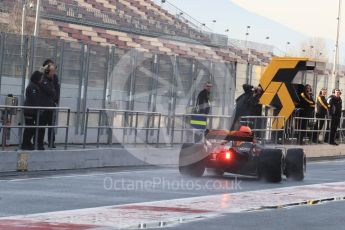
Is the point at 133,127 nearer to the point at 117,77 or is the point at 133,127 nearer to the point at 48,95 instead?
the point at 117,77

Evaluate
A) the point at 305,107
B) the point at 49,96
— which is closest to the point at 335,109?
the point at 305,107

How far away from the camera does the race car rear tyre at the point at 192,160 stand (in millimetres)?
17547

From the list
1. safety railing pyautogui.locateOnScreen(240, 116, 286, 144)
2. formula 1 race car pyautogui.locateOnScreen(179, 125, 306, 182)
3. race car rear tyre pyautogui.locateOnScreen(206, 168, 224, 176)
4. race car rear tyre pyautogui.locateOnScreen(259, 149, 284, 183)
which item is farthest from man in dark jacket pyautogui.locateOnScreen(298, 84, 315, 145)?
race car rear tyre pyautogui.locateOnScreen(259, 149, 284, 183)

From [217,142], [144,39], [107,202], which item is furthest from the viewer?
[144,39]

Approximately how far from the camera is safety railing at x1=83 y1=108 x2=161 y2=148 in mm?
21516

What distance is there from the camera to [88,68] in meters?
22.8

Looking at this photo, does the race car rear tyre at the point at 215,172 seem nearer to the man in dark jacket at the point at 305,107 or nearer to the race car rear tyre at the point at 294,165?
the race car rear tyre at the point at 294,165

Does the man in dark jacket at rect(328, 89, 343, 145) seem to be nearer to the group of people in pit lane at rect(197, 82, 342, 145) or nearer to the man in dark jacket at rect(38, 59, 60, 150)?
the group of people in pit lane at rect(197, 82, 342, 145)

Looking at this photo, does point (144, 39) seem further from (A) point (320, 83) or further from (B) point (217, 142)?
(B) point (217, 142)

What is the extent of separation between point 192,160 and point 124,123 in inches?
198

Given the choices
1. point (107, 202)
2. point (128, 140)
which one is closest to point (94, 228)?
point (107, 202)

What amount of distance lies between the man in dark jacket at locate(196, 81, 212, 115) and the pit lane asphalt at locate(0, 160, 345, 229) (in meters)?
4.90

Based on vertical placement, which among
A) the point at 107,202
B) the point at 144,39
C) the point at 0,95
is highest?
the point at 144,39

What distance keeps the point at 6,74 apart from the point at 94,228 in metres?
11.1
